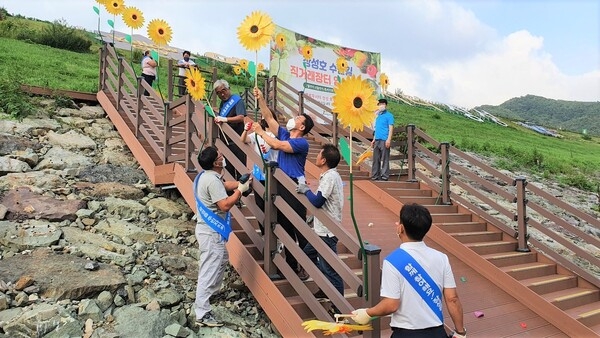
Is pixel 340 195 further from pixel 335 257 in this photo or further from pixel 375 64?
pixel 375 64

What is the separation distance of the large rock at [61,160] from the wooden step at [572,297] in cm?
690

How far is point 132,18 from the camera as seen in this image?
655 cm

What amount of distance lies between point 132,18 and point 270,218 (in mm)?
4326

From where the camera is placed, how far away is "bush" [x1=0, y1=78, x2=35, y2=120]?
776 cm

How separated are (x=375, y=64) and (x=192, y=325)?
1238 centimetres

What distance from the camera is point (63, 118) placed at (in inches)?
327

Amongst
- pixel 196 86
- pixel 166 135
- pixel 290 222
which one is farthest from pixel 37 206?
pixel 290 222

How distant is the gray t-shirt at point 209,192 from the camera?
381cm

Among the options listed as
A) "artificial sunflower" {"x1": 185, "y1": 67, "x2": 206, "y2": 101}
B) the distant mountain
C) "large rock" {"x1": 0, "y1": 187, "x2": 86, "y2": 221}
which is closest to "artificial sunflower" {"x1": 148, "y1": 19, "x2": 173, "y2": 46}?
"artificial sunflower" {"x1": 185, "y1": 67, "x2": 206, "y2": 101}

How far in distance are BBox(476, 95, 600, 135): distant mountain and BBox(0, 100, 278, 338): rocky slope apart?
78872 mm

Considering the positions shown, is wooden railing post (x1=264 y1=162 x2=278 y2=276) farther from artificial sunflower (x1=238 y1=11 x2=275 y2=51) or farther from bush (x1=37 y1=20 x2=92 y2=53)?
bush (x1=37 y1=20 x2=92 y2=53)

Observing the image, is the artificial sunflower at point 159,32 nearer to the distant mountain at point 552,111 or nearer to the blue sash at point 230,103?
the blue sash at point 230,103

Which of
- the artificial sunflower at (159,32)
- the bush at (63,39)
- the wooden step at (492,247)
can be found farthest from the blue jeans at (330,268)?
the bush at (63,39)

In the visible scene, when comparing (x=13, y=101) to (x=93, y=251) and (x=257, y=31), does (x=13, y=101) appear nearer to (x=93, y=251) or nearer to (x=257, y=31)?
(x=93, y=251)
